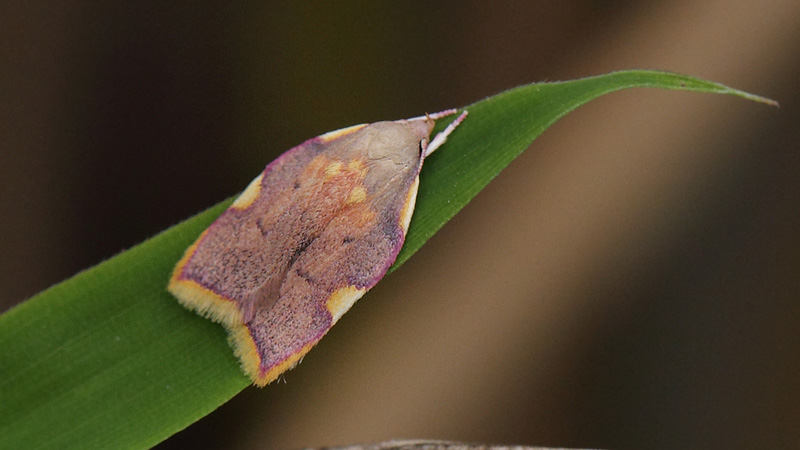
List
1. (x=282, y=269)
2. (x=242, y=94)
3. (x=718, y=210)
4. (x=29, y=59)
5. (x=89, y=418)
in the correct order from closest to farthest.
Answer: (x=89, y=418)
(x=282, y=269)
(x=29, y=59)
(x=242, y=94)
(x=718, y=210)

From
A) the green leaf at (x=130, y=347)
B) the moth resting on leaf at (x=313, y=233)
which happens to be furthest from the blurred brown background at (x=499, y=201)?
the green leaf at (x=130, y=347)

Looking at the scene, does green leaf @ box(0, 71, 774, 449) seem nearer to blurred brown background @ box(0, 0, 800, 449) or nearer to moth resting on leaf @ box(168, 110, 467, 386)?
moth resting on leaf @ box(168, 110, 467, 386)

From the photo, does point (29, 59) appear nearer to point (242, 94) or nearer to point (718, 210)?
point (242, 94)

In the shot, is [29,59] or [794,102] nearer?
[29,59]

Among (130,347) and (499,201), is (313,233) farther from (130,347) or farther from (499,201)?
(499,201)

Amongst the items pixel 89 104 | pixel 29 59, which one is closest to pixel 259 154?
pixel 89 104

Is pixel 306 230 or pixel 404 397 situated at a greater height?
pixel 306 230

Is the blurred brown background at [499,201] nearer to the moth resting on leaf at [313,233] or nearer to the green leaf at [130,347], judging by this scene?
the moth resting on leaf at [313,233]
